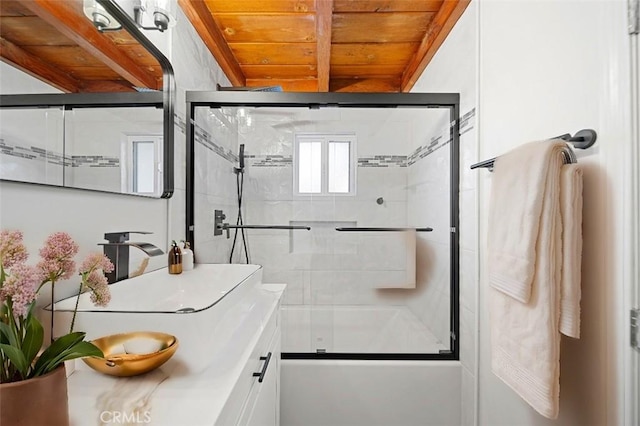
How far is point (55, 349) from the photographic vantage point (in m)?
0.54

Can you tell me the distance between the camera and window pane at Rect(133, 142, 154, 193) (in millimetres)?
1261

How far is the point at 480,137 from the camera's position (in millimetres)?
1554

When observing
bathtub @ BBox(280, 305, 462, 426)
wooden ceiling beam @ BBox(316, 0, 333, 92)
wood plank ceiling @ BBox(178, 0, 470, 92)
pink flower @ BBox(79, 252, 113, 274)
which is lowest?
bathtub @ BBox(280, 305, 462, 426)

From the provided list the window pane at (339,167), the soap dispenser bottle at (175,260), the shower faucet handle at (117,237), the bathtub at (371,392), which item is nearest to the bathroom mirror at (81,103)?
the shower faucet handle at (117,237)

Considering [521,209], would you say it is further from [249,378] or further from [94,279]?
[94,279]

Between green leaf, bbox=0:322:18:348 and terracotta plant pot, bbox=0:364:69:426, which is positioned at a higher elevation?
green leaf, bbox=0:322:18:348

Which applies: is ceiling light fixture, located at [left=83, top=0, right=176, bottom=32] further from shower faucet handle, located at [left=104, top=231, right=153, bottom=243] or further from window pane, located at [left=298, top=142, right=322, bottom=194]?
window pane, located at [left=298, top=142, right=322, bottom=194]

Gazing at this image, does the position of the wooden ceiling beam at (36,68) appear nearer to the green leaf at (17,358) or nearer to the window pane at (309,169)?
the green leaf at (17,358)

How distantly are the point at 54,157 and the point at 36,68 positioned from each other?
0.72 feet

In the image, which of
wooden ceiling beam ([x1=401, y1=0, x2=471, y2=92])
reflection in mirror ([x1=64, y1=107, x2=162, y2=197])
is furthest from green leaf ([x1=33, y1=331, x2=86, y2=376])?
wooden ceiling beam ([x1=401, y1=0, x2=471, y2=92])

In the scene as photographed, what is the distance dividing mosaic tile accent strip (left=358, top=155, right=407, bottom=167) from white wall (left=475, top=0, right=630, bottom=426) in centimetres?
76

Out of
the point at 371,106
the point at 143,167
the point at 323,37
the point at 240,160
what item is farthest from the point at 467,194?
the point at 143,167

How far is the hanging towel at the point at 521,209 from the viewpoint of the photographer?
0.91m

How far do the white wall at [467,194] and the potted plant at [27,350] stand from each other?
5.29 feet
